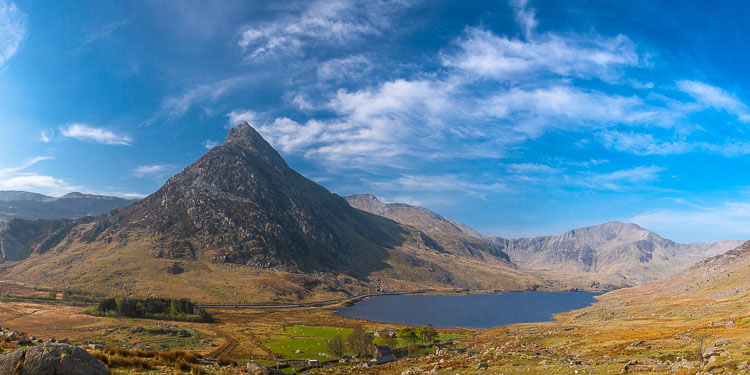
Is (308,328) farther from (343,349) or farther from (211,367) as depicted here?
(211,367)

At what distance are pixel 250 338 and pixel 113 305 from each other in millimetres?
84786

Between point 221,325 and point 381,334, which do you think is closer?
point 381,334

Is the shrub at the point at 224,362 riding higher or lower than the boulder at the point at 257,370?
lower

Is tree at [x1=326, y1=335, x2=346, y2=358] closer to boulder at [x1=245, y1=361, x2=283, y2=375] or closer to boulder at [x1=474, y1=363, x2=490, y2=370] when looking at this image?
boulder at [x1=474, y1=363, x2=490, y2=370]

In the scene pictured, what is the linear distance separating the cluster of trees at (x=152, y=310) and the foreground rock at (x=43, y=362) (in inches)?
6163

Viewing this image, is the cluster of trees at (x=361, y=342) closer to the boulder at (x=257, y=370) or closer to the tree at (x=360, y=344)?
the tree at (x=360, y=344)

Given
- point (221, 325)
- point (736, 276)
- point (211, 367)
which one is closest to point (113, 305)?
point (221, 325)

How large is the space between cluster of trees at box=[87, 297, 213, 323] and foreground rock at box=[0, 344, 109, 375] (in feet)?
514

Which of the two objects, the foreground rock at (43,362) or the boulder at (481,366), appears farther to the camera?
the boulder at (481,366)

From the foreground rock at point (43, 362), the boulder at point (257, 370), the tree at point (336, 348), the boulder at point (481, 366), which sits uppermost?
the foreground rock at point (43, 362)

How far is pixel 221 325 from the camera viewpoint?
148 metres

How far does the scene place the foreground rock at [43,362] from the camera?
52.5ft

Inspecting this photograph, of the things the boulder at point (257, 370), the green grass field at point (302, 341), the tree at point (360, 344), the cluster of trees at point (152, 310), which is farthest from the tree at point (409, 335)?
the cluster of trees at point (152, 310)

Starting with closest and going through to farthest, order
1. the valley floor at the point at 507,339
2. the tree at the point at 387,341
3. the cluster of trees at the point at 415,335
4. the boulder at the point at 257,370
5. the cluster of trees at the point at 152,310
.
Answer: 1. the boulder at the point at 257,370
2. the valley floor at the point at 507,339
3. the cluster of trees at the point at 415,335
4. the tree at the point at 387,341
5. the cluster of trees at the point at 152,310
